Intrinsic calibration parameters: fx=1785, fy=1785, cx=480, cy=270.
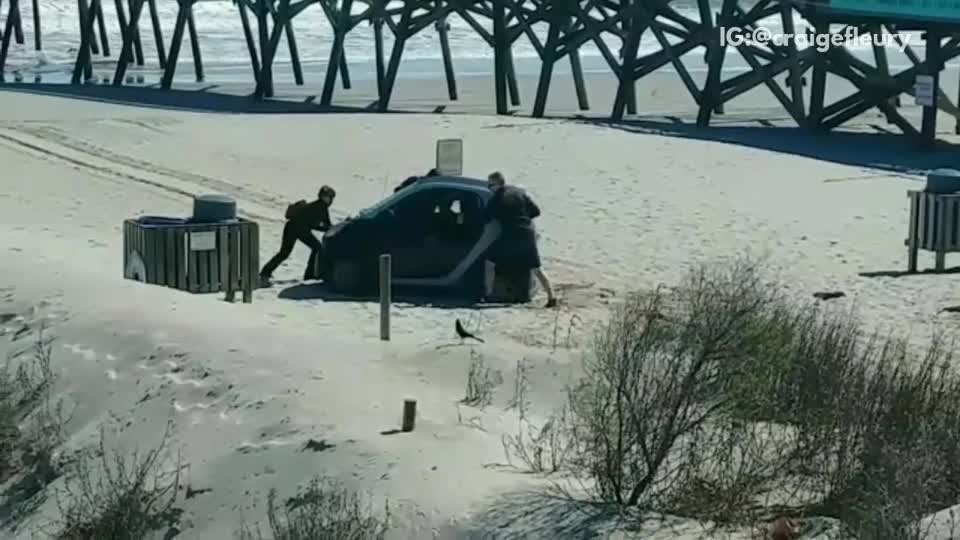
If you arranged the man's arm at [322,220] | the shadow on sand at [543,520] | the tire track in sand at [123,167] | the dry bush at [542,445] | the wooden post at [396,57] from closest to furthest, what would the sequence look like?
the shadow on sand at [543,520] < the dry bush at [542,445] < the man's arm at [322,220] < the tire track in sand at [123,167] < the wooden post at [396,57]

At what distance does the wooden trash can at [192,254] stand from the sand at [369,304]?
361mm

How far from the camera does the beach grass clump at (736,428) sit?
732cm

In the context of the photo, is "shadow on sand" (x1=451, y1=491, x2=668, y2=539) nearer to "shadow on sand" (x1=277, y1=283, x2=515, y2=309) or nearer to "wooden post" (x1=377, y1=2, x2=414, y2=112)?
"shadow on sand" (x1=277, y1=283, x2=515, y2=309)

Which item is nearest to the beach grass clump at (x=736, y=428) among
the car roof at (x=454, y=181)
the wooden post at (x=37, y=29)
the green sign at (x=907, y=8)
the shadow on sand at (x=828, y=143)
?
the car roof at (x=454, y=181)

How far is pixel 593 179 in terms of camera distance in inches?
838

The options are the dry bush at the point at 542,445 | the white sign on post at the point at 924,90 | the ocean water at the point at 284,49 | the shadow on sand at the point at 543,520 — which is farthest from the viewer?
the ocean water at the point at 284,49

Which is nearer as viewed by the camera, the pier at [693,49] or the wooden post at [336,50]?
the pier at [693,49]

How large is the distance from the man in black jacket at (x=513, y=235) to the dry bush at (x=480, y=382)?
3.02 metres

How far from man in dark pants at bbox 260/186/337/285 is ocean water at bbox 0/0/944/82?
87.1 feet

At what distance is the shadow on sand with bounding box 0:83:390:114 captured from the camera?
103 ft

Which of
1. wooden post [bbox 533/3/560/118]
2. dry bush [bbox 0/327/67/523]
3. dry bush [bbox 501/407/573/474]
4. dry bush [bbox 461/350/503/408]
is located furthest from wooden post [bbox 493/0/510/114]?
dry bush [bbox 501/407/573/474]

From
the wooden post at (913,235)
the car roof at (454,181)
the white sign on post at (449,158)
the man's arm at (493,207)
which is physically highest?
the white sign on post at (449,158)

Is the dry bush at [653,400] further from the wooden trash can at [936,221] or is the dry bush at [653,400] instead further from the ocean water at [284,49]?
the ocean water at [284,49]

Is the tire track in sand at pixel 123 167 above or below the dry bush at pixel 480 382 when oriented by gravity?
above
